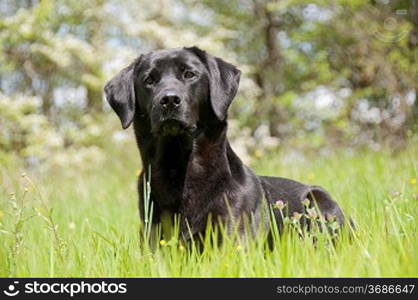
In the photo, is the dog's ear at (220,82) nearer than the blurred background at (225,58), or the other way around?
the dog's ear at (220,82)

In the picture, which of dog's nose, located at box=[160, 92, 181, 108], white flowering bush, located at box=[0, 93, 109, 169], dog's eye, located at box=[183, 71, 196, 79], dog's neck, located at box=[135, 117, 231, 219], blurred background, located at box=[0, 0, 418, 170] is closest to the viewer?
dog's nose, located at box=[160, 92, 181, 108]

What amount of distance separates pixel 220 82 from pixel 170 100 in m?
0.48

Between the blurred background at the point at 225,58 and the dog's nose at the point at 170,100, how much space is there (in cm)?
592

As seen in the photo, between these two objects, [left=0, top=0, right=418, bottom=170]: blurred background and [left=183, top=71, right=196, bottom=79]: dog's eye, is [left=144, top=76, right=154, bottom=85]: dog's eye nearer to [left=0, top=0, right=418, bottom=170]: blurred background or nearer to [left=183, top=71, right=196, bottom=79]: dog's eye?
[left=183, top=71, right=196, bottom=79]: dog's eye

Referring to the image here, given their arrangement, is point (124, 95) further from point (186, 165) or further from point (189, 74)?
point (186, 165)

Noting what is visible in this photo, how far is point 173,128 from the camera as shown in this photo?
354 centimetres

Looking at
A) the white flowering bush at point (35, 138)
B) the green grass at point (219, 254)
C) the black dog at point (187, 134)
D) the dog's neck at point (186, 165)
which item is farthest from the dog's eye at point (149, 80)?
the white flowering bush at point (35, 138)

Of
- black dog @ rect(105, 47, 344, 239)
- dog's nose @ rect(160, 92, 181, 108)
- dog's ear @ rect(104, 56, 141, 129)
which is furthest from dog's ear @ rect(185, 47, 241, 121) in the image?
dog's ear @ rect(104, 56, 141, 129)

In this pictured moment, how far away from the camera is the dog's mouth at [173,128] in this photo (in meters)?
3.51

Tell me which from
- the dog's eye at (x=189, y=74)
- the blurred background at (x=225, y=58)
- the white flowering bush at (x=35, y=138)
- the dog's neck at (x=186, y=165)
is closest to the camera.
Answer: the dog's neck at (x=186, y=165)

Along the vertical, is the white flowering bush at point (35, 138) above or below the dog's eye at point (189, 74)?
above

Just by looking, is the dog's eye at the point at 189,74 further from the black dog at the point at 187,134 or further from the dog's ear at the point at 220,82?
the dog's ear at the point at 220,82

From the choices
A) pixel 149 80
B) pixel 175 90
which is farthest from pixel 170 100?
pixel 149 80

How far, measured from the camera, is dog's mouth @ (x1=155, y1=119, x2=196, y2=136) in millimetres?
3514
